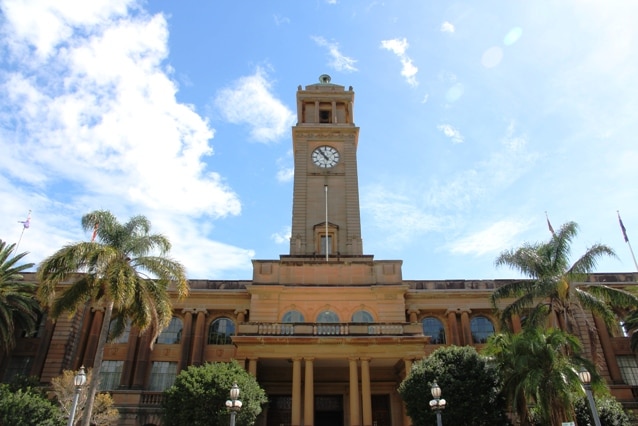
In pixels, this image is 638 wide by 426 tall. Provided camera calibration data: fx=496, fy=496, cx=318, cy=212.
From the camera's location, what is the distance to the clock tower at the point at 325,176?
42.0 meters

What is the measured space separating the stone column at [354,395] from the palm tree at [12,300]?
20752mm

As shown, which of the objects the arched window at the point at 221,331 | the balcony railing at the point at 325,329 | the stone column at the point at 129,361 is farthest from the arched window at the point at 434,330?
the stone column at the point at 129,361

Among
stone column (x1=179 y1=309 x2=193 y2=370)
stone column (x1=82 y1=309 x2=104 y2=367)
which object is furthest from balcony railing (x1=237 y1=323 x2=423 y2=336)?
stone column (x1=82 y1=309 x2=104 y2=367)

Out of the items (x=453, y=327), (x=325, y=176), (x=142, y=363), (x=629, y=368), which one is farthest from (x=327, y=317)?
(x=629, y=368)

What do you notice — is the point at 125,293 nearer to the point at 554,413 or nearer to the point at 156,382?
the point at 156,382

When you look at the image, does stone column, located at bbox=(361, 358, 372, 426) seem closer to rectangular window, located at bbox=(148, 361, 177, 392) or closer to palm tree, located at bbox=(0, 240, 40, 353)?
rectangular window, located at bbox=(148, 361, 177, 392)

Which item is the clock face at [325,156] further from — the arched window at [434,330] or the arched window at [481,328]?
the arched window at [481,328]

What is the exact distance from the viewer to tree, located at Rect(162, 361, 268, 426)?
81.3 ft

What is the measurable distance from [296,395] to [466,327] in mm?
15013

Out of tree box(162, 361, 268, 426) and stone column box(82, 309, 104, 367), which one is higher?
stone column box(82, 309, 104, 367)

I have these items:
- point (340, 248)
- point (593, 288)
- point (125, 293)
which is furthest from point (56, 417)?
point (593, 288)

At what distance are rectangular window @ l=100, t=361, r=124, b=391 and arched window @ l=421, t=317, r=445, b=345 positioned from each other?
2258cm

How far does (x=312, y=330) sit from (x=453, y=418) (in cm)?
1028

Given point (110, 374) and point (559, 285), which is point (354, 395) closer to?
point (559, 285)
